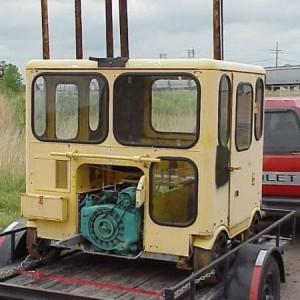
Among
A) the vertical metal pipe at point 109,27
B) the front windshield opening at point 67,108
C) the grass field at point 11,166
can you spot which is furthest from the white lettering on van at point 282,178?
the vertical metal pipe at point 109,27

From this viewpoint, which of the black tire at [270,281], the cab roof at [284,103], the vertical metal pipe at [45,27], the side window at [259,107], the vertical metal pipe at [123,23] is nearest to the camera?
the black tire at [270,281]

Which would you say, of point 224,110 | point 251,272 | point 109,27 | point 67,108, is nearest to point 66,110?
point 67,108

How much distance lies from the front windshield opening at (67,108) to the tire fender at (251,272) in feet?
4.96

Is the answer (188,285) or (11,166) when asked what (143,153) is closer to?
(188,285)

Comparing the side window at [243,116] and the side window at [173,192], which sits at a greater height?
the side window at [243,116]

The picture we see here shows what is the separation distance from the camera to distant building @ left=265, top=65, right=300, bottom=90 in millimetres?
56094

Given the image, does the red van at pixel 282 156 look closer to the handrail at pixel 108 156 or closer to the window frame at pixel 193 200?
the window frame at pixel 193 200

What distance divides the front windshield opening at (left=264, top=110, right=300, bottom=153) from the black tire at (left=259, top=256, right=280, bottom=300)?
3.30 metres

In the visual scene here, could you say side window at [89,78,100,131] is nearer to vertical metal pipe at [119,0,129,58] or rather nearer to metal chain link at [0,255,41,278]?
metal chain link at [0,255,41,278]

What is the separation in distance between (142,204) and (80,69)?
3.96 ft

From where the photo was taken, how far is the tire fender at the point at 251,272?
16.8 feet

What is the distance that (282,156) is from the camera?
Answer: 8742mm

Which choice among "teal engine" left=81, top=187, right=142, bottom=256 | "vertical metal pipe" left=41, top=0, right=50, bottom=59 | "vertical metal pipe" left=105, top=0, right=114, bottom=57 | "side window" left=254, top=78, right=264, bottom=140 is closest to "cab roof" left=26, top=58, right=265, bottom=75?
"side window" left=254, top=78, right=264, bottom=140

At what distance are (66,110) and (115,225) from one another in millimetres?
A: 1101
